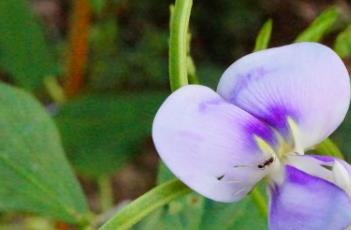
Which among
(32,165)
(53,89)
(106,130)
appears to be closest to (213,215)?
(32,165)

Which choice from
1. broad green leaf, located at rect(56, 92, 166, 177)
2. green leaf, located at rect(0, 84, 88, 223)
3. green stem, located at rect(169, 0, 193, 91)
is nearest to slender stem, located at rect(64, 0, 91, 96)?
broad green leaf, located at rect(56, 92, 166, 177)

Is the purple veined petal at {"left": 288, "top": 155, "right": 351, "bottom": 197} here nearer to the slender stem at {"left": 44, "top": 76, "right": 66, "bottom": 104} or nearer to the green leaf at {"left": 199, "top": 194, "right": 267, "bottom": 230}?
the green leaf at {"left": 199, "top": 194, "right": 267, "bottom": 230}

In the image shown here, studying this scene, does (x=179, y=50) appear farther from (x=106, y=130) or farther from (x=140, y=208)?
(x=106, y=130)

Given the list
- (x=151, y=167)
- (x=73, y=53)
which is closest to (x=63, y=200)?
(x=73, y=53)

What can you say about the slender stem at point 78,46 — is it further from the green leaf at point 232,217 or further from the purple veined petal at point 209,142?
the purple veined petal at point 209,142

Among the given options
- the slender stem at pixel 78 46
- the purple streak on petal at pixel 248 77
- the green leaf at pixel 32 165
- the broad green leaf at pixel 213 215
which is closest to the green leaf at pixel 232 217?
the broad green leaf at pixel 213 215

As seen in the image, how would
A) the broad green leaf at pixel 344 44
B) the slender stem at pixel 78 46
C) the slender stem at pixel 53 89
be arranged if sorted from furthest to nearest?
the slender stem at pixel 53 89
the slender stem at pixel 78 46
the broad green leaf at pixel 344 44

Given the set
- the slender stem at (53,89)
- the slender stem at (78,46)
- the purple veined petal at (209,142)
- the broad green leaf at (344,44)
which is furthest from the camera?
the slender stem at (53,89)
